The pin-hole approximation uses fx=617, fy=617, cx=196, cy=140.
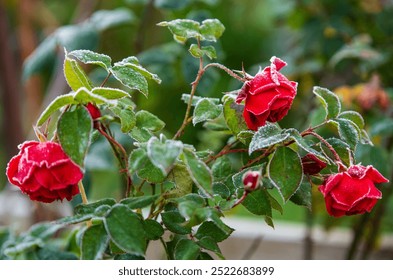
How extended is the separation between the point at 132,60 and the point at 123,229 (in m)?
Result: 0.17

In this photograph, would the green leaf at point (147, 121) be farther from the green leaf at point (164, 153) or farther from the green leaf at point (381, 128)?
the green leaf at point (381, 128)

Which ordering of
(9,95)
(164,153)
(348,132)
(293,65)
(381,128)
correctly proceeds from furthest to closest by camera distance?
(9,95), (293,65), (381,128), (348,132), (164,153)

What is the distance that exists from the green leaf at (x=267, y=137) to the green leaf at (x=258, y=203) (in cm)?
8

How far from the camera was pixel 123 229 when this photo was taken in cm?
53

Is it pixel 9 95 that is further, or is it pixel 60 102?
pixel 9 95

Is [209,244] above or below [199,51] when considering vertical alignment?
below

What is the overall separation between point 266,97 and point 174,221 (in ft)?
0.52

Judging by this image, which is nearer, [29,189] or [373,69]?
[29,189]

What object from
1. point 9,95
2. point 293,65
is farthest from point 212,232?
point 9,95

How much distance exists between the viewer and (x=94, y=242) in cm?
54

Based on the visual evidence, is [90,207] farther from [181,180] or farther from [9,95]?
[9,95]

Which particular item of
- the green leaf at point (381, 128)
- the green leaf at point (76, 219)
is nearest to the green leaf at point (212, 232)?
the green leaf at point (76, 219)
